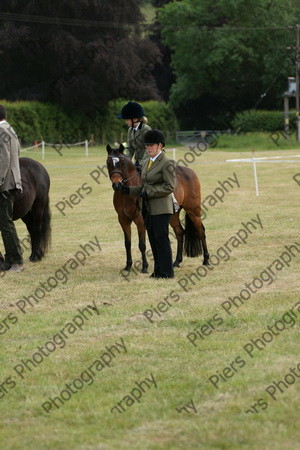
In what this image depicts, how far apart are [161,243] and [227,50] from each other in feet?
177

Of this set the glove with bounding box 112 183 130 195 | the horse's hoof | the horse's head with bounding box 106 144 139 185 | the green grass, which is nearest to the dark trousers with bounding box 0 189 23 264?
the horse's hoof

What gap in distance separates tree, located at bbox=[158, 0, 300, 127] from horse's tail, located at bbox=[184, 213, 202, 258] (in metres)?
52.1

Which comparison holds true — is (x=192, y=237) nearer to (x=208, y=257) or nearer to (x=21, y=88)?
(x=208, y=257)

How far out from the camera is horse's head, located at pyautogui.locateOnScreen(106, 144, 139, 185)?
10.0 metres

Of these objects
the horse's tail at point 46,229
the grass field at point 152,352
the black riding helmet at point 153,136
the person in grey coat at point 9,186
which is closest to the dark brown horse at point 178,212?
the grass field at point 152,352

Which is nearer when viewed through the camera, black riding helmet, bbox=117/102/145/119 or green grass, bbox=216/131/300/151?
black riding helmet, bbox=117/102/145/119

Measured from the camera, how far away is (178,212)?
10914 mm

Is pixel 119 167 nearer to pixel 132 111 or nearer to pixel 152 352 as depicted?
pixel 132 111

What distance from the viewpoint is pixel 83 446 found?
15.7 feet

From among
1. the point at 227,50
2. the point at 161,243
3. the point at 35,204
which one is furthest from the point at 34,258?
the point at 227,50

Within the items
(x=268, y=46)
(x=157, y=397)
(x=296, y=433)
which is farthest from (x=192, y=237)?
(x=268, y=46)

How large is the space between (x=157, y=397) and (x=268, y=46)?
200ft

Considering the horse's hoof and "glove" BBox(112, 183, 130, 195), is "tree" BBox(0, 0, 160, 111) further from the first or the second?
"glove" BBox(112, 183, 130, 195)

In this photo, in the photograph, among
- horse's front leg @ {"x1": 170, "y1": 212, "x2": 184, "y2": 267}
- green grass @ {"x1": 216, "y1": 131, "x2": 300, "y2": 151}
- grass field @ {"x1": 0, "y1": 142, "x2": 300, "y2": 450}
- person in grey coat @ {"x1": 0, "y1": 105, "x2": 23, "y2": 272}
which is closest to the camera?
grass field @ {"x1": 0, "y1": 142, "x2": 300, "y2": 450}
